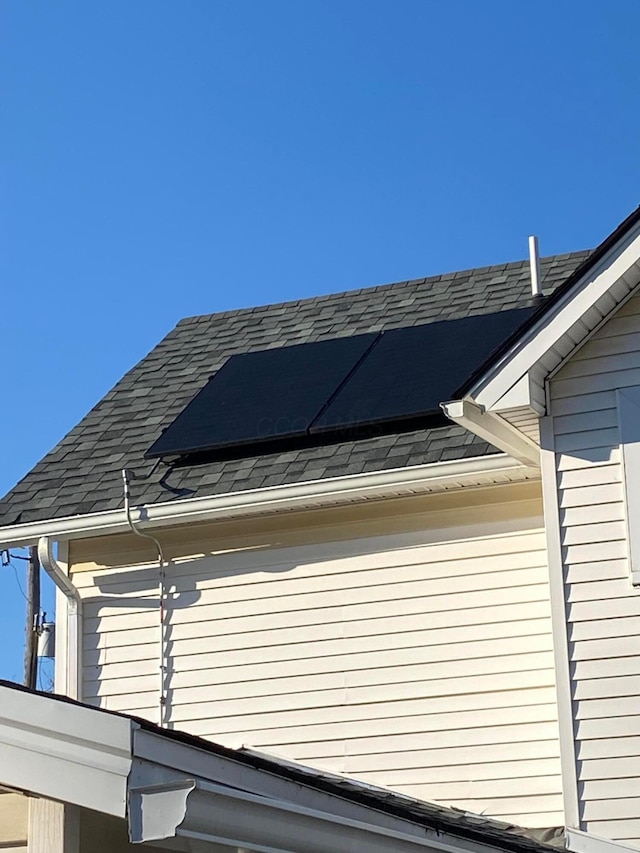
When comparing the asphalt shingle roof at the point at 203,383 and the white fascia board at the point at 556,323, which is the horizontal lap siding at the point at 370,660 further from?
the white fascia board at the point at 556,323

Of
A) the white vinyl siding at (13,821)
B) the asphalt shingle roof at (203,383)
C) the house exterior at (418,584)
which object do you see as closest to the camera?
the white vinyl siding at (13,821)

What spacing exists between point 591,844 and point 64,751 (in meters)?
5.12

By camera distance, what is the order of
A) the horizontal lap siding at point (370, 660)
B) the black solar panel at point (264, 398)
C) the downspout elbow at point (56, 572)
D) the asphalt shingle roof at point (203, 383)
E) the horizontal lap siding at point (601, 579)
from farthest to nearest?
1. the black solar panel at point (264, 398)
2. the downspout elbow at point (56, 572)
3. the asphalt shingle roof at point (203, 383)
4. the horizontal lap siding at point (370, 660)
5. the horizontal lap siding at point (601, 579)

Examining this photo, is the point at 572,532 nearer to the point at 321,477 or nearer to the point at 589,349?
the point at 589,349

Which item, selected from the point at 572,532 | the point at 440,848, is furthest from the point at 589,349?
the point at 440,848

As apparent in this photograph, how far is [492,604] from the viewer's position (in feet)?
34.4

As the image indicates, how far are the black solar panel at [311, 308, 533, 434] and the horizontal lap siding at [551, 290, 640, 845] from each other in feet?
5.24

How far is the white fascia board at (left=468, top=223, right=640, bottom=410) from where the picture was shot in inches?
367

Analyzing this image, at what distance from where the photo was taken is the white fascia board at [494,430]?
9.23m

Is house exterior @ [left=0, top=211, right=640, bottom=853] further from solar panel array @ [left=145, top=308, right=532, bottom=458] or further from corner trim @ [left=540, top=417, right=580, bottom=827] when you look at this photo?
solar panel array @ [left=145, top=308, right=532, bottom=458]

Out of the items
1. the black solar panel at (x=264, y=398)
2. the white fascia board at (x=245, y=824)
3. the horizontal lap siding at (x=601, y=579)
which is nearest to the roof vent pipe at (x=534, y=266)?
the black solar panel at (x=264, y=398)

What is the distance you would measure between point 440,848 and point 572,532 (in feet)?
12.5

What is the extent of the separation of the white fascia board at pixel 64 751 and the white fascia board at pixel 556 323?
5.20m

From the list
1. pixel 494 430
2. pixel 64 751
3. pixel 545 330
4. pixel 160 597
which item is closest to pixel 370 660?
pixel 160 597
